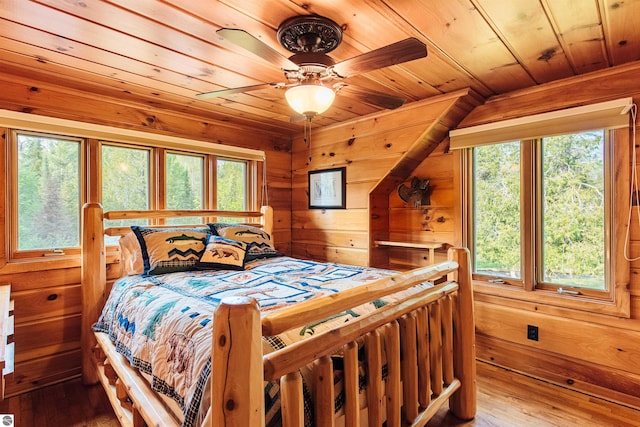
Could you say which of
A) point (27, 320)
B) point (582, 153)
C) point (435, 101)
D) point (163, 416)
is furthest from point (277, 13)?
point (27, 320)

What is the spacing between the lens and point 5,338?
1.27 m

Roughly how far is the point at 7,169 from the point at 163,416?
A: 2.03 m

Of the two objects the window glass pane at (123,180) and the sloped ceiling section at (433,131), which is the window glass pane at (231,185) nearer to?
the window glass pane at (123,180)

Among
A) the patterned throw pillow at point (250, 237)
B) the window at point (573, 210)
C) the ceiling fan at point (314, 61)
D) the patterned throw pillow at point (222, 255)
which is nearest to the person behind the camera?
the ceiling fan at point (314, 61)

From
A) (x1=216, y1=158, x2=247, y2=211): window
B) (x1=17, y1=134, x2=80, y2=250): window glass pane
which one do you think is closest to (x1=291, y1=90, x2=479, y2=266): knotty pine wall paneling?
(x1=216, y1=158, x2=247, y2=211): window

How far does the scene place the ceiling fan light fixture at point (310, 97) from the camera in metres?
1.57

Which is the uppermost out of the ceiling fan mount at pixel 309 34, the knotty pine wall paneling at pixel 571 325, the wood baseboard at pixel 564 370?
the ceiling fan mount at pixel 309 34

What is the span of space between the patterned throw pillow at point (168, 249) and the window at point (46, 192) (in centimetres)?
54

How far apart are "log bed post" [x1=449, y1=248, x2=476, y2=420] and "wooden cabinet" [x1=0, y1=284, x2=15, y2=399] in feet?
6.49

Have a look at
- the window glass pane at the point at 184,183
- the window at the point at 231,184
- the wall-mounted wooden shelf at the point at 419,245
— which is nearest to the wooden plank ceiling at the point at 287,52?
the window glass pane at the point at 184,183

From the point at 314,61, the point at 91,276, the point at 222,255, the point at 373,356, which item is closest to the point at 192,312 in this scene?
the point at 373,356

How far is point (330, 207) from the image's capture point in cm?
341

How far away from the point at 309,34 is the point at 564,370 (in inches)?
105

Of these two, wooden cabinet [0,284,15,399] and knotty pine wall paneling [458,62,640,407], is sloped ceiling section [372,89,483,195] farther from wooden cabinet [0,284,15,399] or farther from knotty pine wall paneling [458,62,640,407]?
wooden cabinet [0,284,15,399]
